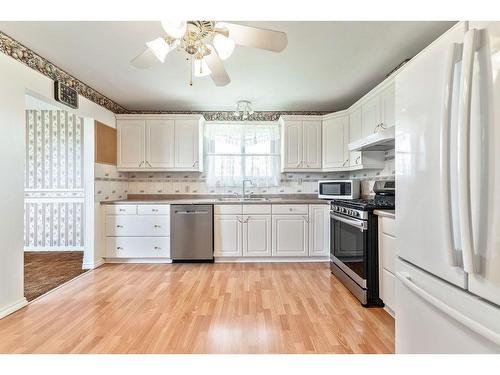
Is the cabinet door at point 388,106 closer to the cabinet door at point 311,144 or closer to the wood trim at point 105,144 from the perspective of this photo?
the cabinet door at point 311,144

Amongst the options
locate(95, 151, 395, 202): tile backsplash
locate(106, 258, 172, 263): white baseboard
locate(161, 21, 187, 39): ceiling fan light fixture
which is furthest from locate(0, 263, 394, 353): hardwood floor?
locate(161, 21, 187, 39): ceiling fan light fixture

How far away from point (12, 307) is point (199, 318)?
160 cm

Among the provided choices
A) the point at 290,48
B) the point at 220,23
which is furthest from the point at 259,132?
the point at 220,23

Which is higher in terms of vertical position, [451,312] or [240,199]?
[240,199]

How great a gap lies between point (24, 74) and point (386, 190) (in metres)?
3.58

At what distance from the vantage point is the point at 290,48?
7.38 feet

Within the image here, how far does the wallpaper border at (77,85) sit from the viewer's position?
2.16 metres

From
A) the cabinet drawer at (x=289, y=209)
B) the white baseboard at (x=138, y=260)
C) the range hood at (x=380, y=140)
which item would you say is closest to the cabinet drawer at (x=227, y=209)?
the cabinet drawer at (x=289, y=209)

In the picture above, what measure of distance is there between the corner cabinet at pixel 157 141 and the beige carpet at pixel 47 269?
151 centimetres

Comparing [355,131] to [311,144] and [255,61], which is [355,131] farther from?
[255,61]

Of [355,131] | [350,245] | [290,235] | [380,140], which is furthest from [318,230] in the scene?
[380,140]

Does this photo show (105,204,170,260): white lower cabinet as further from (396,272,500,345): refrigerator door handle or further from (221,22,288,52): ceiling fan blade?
A: (396,272,500,345): refrigerator door handle

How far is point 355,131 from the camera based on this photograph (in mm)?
3320

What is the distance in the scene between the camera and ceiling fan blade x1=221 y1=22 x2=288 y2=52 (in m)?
1.43
